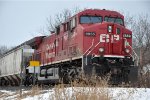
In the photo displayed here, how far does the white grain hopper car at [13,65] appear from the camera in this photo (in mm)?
23047

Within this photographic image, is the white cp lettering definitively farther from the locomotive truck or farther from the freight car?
the freight car

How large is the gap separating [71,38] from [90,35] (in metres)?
1.60

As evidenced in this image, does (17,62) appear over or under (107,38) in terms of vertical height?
under

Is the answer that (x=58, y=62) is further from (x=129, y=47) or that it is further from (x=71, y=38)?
(x=129, y=47)

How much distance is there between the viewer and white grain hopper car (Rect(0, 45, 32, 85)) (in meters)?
23.0

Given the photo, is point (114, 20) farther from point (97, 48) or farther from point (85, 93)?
point (85, 93)

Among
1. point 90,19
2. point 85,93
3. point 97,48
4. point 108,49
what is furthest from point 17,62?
point 85,93

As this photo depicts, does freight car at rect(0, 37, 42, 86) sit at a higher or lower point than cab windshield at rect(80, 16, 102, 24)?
lower

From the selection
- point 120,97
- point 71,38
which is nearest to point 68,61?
point 71,38

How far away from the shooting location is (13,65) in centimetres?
2603

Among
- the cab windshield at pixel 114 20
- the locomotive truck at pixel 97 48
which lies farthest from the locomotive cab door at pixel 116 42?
the cab windshield at pixel 114 20

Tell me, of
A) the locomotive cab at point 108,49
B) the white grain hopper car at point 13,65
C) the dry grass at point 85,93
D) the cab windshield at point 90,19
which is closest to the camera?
the dry grass at point 85,93

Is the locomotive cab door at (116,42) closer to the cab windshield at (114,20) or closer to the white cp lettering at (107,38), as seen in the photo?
the white cp lettering at (107,38)

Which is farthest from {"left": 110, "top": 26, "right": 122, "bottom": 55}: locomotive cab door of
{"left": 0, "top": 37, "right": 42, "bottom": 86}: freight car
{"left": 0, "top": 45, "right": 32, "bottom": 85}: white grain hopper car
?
{"left": 0, "top": 45, "right": 32, "bottom": 85}: white grain hopper car
